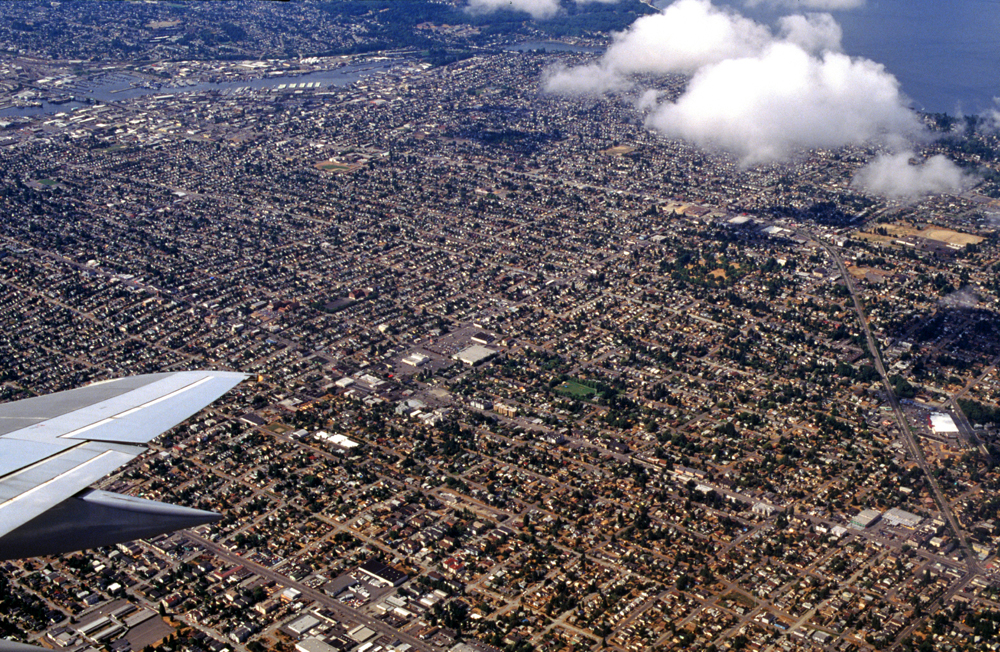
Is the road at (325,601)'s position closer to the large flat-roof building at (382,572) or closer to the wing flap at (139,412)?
the large flat-roof building at (382,572)

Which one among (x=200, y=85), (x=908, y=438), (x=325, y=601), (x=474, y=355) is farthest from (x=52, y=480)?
(x=200, y=85)

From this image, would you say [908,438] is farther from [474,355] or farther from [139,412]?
[139,412]

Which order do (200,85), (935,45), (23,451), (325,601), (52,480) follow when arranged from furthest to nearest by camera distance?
(935,45) → (200,85) → (325,601) → (23,451) → (52,480)

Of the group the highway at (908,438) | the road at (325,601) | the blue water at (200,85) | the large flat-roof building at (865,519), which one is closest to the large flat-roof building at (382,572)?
the road at (325,601)

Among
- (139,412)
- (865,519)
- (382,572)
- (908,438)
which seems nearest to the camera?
(139,412)

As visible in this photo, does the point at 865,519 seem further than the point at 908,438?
No

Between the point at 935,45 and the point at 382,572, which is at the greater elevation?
the point at 935,45

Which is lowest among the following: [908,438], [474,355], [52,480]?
[908,438]
